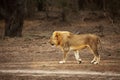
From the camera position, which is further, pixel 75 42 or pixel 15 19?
pixel 15 19

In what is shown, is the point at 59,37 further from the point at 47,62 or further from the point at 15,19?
the point at 15,19

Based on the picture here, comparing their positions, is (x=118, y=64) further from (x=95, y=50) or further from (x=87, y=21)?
(x=87, y=21)

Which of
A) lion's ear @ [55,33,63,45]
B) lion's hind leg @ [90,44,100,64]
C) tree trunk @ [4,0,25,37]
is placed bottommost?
tree trunk @ [4,0,25,37]

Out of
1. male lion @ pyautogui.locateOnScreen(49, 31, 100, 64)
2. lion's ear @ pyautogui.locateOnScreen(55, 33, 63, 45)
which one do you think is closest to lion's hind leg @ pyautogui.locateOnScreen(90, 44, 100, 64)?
male lion @ pyautogui.locateOnScreen(49, 31, 100, 64)

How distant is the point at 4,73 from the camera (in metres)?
14.4

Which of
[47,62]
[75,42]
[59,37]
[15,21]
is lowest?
[15,21]

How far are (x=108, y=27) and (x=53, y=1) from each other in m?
9.76

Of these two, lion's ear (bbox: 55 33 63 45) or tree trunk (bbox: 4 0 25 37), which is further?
tree trunk (bbox: 4 0 25 37)

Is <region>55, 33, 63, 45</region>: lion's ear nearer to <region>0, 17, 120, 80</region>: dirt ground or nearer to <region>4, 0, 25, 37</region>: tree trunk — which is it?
<region>0, 17, 120, 80</region>: dirt ground

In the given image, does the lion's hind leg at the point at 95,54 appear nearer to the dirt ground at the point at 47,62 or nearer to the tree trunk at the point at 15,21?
the dirt ground at the point at 47,62

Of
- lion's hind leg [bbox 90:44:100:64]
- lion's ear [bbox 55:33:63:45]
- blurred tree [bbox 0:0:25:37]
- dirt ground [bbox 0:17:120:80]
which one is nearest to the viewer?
dirt ground [bbox 0:17:120:80]

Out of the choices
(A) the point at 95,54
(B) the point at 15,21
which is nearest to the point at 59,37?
(A) the point at 95,54

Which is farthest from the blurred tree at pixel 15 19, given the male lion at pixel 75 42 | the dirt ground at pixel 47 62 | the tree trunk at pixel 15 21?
the male lion at pixel 75 42

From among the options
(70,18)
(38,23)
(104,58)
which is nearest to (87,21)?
(70,18)
